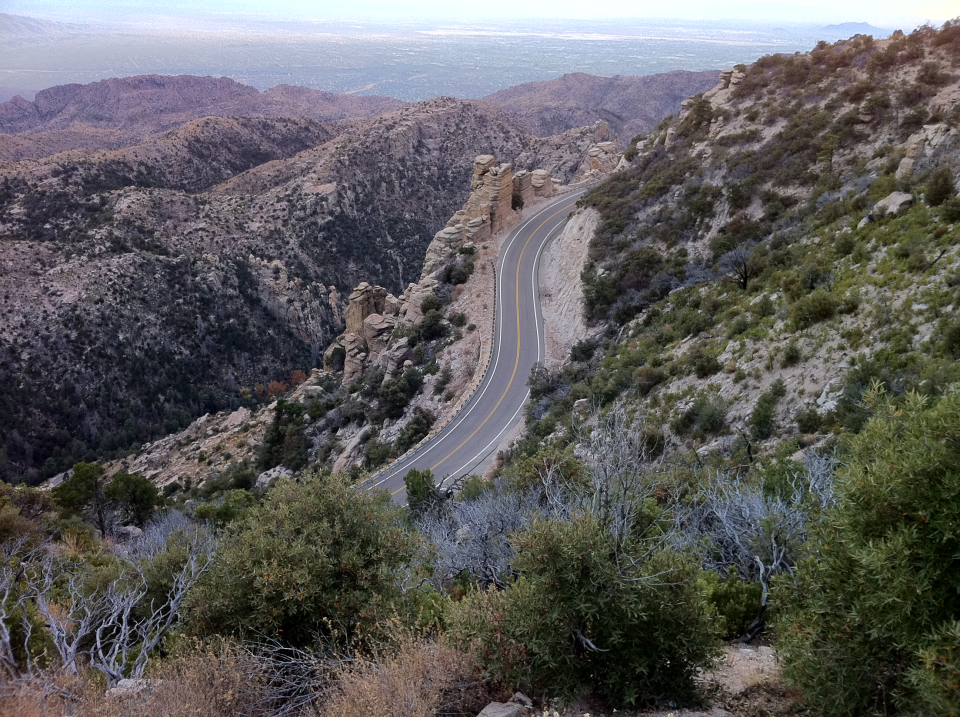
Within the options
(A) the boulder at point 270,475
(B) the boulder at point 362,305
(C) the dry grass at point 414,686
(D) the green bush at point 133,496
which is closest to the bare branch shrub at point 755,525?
(C) the dry grass at point 414,686

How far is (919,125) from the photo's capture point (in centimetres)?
2519

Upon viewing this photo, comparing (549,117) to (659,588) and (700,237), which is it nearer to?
(700,237)

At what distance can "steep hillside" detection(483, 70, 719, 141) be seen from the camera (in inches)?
5881

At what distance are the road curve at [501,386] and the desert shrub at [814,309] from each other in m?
12.6

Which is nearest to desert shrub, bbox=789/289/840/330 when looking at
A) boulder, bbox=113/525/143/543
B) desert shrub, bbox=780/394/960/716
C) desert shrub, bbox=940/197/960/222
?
desert shrub, bbox=940/197/960/222

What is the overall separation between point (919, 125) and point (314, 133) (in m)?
103

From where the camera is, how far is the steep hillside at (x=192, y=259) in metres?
45.6

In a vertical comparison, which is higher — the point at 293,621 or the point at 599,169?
the point at 599,169

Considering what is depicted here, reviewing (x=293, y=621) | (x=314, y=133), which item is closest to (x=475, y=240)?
(x=293, y=621)

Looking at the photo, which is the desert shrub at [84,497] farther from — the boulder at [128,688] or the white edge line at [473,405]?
the boulder at [128,688]

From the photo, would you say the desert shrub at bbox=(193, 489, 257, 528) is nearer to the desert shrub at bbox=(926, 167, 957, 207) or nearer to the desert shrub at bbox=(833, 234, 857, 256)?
the desert shrub at bbox=(833, 234, 857, 256)

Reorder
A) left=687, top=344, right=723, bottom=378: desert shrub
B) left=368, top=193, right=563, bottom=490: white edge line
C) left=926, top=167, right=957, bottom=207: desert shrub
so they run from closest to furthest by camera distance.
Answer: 1. left=926, top=167, right=957, bottom=207: desert shrub
2. left=687, top=344, right=723, bottom=378: desert shrub
3. left=368, top=193, right=563, bottom=490: white edge line

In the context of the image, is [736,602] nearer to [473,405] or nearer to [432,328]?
[473,405]

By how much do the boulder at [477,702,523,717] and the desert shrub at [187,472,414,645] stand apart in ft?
7.63
